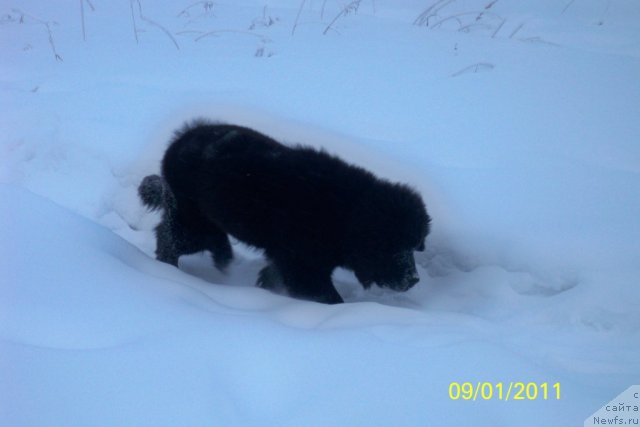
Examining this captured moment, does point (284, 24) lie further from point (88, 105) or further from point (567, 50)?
point (567, 50)

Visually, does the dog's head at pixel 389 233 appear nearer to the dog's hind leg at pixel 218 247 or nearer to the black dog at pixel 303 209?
the black dog at pixel 303 209

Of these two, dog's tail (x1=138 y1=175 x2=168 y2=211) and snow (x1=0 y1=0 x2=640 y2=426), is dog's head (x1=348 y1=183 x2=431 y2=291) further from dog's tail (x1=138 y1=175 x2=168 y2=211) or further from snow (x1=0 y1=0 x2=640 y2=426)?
dog's tail (x1=138 y1=175 x2=168 y2=211)

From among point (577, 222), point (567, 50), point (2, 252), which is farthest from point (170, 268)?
point (567, 50)

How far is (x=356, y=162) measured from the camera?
128 inches

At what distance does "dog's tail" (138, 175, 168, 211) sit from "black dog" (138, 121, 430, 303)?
0.60 ft

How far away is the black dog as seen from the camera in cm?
261

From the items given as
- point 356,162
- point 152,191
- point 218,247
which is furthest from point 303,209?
point 152,191

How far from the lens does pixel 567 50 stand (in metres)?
3.66
